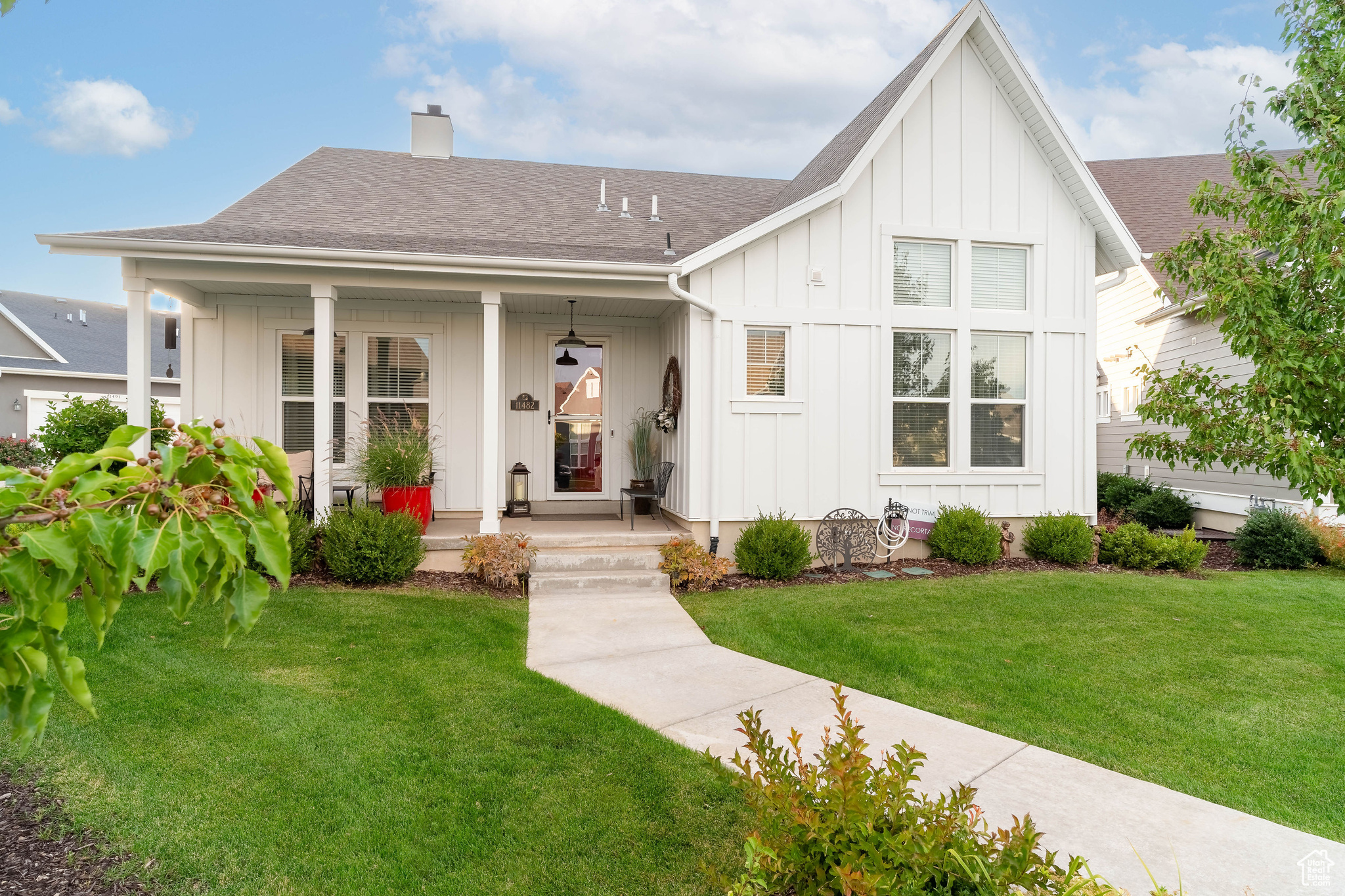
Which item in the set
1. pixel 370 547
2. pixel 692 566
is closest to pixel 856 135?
pixel 692 566

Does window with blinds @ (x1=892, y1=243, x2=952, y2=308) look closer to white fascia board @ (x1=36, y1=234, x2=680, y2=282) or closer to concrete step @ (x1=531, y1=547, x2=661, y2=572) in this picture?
white fascia board @ (x1=36, y1=234, x2=680, y2=282)

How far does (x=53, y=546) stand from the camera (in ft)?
3.42

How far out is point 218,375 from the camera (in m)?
8.64

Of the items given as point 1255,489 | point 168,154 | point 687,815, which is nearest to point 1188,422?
point 687,815

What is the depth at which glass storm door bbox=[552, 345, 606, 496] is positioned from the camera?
9.69 meters

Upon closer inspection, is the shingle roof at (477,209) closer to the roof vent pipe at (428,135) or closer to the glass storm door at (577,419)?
the roof vent pipe at (428,135)

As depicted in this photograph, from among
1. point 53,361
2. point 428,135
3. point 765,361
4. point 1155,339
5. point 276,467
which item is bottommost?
point 276,467

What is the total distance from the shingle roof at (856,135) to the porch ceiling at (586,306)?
7.27 ft

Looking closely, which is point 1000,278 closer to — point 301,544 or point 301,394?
point 301,544

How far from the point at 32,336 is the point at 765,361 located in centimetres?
2233

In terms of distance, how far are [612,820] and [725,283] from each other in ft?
19.5

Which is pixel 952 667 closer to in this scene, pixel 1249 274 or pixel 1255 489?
pixel 1249 274

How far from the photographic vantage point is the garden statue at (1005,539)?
329 inches

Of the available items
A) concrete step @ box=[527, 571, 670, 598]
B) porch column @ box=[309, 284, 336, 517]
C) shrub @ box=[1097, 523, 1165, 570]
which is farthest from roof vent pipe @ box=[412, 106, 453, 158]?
shrub @ box=[1097, 523, 1165, 570]
